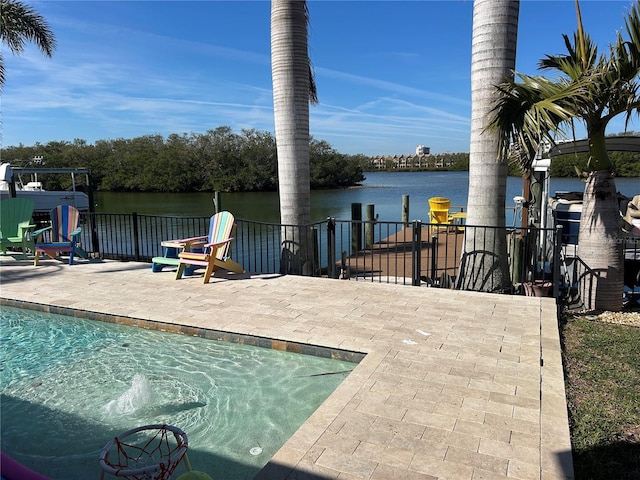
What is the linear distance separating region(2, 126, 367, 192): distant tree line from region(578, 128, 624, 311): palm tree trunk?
134 ft

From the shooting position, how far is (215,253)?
6.89 meters

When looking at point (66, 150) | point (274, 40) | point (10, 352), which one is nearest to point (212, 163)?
point (66, 150)

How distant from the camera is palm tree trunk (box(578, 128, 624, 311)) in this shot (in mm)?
5488

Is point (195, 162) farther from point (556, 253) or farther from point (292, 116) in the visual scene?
point (556, 253)

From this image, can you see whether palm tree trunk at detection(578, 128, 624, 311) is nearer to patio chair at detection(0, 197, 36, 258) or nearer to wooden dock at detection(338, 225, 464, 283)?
wooden dock at detection(338, 225, 464, 283)

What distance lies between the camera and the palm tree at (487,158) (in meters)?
5.78

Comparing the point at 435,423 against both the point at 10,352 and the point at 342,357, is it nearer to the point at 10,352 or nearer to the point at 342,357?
the point at 342,357

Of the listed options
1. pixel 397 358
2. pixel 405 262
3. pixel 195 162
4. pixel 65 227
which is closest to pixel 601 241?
pixel 397 358

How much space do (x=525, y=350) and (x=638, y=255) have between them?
4.02 meters

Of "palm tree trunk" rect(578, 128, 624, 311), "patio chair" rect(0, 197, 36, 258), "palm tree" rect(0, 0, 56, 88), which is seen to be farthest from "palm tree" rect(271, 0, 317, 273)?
"palm tree" rect(0, 0, 56, 88)

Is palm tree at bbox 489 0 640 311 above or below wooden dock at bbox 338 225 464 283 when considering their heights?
above

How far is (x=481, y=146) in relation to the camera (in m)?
6.05

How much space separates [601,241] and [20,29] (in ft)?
50.2

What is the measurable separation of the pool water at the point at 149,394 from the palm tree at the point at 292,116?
3282 mm
